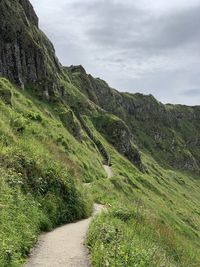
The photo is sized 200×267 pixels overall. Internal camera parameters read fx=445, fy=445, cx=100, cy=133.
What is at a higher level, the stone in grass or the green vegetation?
the stone in grass

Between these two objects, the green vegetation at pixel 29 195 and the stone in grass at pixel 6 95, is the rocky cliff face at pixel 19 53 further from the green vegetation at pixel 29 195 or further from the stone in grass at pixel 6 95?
the green vegetation at pixel 29 195

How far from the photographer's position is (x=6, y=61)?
7681 centimetres

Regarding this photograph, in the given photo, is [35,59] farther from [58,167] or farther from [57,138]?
[58,167]

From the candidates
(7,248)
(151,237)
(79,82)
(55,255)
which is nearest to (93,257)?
(55,255)

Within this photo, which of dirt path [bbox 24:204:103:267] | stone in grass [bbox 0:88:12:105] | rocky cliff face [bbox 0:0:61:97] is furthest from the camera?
rocky cliff face [bbox 0:0:61:97]

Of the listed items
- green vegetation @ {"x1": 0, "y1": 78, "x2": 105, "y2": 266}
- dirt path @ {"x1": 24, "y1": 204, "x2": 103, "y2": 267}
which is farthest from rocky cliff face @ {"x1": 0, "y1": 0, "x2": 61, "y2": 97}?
dirt path @ {"x1": 24, "y1": 204, "x2": 103, "y2": 267}

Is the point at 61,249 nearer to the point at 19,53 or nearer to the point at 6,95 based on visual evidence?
the point at 6,95

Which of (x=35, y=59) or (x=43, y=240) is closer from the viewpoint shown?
(x=43, y=240)

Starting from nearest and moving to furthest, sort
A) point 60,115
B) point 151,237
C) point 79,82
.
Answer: point 151,237, point 60,115, point 79,82

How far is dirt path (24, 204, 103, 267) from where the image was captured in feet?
45.7

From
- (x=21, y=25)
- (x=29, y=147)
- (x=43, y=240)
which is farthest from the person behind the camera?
(x=21, y=25)

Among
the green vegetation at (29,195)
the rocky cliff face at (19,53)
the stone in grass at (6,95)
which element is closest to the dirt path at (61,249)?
the green vegetation at (29,195)

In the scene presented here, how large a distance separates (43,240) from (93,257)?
3.03 m

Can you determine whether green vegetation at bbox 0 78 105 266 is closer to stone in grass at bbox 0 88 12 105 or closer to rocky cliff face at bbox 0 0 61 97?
stone in grass at bbox 0 88 12 105
